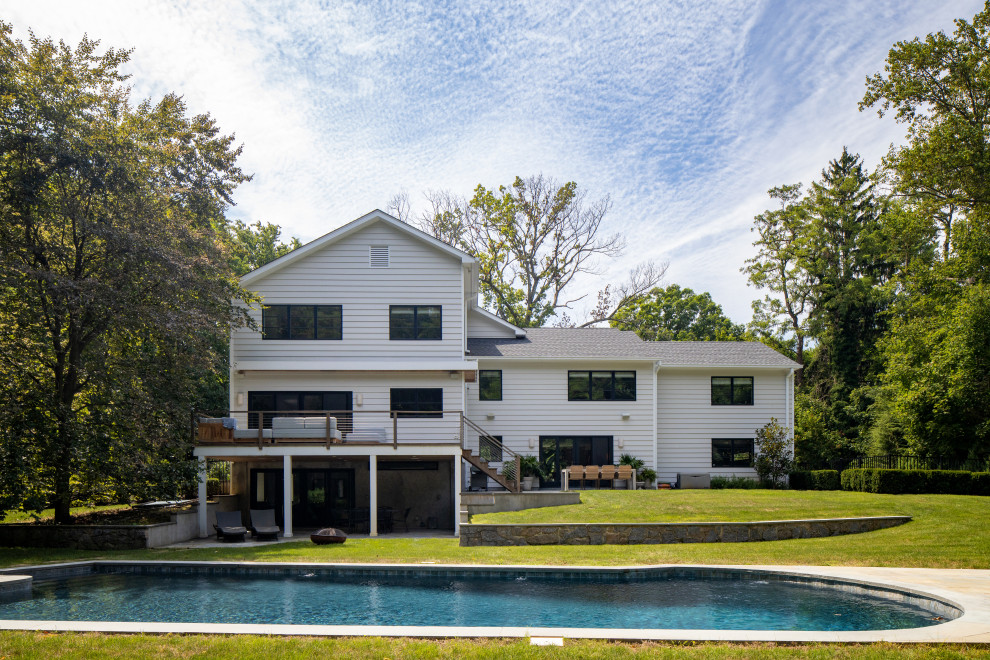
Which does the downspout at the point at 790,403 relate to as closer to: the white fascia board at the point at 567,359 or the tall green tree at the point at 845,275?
the white fascia board at the point at 567,359

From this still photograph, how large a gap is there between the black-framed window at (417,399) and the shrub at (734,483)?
1025 cm

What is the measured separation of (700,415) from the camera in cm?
2642

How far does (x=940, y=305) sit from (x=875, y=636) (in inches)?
878

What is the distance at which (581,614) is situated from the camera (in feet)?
31.6

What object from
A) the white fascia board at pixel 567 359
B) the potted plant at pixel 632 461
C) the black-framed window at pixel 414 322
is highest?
the black-framed window at pixel 414 322

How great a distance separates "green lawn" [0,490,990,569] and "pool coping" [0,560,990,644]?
69cm

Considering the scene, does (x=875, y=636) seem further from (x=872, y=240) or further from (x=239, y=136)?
(x=872, y=240)

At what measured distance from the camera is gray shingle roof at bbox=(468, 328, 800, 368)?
25188mm

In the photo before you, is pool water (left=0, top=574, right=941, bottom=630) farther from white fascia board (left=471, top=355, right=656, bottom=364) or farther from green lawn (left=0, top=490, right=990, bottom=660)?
white fascia board (left=471, top=355, right=656, bottom=364)

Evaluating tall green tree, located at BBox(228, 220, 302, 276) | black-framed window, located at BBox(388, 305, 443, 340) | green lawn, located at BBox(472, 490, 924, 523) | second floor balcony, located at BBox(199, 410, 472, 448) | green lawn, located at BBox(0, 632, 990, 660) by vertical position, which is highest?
tall green tree, located at BBox(228, 220, 302, 276)

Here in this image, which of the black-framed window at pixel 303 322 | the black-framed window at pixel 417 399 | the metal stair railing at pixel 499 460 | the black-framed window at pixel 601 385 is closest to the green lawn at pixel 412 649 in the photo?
the metal stair railing at pixel 499 460

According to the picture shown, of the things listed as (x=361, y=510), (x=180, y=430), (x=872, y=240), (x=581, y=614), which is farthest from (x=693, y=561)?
(x=872, y=240)

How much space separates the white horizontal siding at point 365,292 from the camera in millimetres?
21969

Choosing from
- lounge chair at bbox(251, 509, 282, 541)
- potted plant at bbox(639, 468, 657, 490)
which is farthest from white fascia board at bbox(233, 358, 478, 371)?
potted plant at bbox(639, 468, 657, 490)
